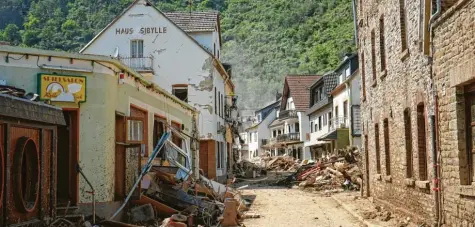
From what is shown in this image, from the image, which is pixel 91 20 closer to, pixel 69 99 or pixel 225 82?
pixel 225 82

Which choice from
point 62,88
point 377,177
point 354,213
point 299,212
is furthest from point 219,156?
point 62,88

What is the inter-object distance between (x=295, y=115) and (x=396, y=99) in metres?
47.1

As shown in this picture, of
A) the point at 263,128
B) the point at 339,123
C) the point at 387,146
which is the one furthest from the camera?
the point at 263,128

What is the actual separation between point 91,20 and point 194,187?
72250 mm

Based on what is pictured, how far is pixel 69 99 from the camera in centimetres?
1323

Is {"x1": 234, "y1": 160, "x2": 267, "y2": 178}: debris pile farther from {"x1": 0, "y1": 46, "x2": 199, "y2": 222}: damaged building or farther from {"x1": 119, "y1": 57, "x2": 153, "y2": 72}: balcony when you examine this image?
{"x1": 0, "y1": 46, "x2": 199, "y2": 222}: damaged building

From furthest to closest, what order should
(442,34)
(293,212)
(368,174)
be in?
(368,174) < (293,212) < (442,34)

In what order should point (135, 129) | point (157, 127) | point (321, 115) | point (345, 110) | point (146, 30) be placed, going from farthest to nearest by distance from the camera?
point (321, 115) < point (345, 110) < point (146, 30) < point (157, 127) < point (135, 129)

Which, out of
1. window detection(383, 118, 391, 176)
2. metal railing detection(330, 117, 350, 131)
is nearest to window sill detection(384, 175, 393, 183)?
window detection(383, 118, 391, 176)

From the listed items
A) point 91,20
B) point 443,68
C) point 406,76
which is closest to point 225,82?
point 406,76

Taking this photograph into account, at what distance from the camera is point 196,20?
116ft

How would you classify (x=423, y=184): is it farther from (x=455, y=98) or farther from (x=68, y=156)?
(x=68, y=156)

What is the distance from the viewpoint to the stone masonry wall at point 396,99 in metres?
12.6

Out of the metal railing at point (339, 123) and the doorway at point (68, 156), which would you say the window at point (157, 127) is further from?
the metal railing at point (339, 123)
